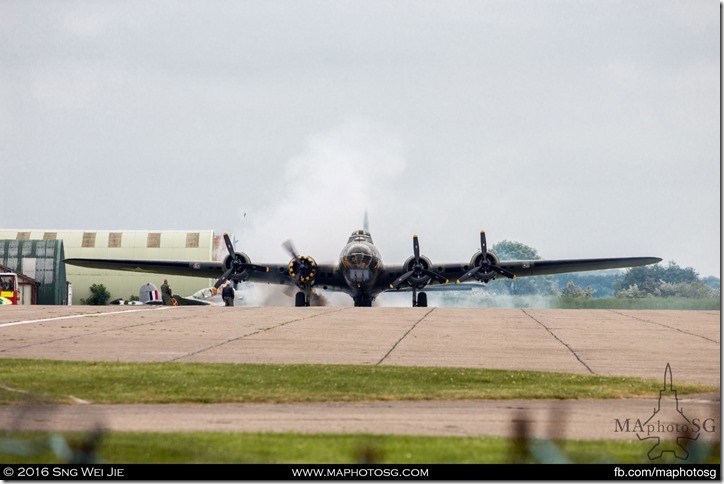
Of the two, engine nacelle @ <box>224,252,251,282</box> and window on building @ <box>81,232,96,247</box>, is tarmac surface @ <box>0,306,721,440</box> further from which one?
window on building @ <box>81,232,96,247</box>

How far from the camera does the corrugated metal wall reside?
103250 millimetres

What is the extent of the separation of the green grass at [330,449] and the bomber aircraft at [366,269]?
50630mm

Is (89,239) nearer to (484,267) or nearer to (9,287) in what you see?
(9,287)

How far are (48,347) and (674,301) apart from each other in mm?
63904

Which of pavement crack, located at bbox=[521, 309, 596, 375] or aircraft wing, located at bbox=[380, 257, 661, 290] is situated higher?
aircraft wing, located at bbox=[380, 257, 661, 290]

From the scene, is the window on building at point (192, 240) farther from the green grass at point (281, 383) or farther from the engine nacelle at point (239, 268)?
the green grass at point (281, 383)

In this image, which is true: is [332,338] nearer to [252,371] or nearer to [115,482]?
[252,371]

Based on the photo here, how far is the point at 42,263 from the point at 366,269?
161ft

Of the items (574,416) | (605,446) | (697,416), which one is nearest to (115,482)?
(605,446)

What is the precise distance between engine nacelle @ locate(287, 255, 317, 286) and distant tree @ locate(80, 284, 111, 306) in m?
53.1

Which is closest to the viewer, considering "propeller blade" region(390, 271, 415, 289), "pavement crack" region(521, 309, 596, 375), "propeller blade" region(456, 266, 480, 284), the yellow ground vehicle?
"pavement crack" region(521, 309, 596, 375)

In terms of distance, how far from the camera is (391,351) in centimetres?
2873

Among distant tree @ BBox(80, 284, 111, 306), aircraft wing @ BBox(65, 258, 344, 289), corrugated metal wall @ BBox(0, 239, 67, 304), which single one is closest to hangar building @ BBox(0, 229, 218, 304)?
distant tree @ BBox(80, 284, 111, 306)

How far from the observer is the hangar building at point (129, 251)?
380 feet
